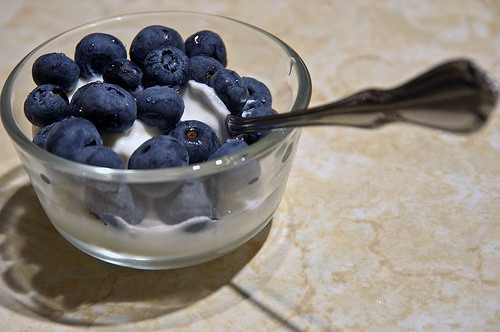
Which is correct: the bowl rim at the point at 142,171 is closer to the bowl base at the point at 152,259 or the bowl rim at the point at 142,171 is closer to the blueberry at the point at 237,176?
the blueberry at the point at 237,176

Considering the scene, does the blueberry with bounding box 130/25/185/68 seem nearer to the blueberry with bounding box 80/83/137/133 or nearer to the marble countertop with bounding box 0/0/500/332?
the blueberry with bounding box 80/83/137/133

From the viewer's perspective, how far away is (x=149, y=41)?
2.88 ft

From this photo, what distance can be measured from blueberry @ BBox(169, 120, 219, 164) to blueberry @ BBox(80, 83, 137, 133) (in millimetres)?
70

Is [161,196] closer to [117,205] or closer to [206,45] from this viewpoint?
[117,205]

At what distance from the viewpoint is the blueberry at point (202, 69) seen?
0.87 meters

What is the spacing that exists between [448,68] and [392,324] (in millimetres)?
355

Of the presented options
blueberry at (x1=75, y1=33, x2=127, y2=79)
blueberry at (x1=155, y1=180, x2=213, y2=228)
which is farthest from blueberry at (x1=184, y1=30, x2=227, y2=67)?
blueberry at (x1=155, y1=180, x2=213, y2=228)

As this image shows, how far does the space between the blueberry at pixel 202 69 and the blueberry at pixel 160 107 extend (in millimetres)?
92

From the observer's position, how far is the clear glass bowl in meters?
0.64

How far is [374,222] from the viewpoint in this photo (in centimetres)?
88

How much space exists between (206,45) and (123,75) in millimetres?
172

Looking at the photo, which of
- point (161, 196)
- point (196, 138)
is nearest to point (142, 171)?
point (161, 196)

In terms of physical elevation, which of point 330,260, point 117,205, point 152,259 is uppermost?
point 117,205

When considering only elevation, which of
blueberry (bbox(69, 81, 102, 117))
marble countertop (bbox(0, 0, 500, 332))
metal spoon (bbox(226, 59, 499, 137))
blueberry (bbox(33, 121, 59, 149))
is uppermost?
metal spoon (bbox(226, 59, 499, 137))
